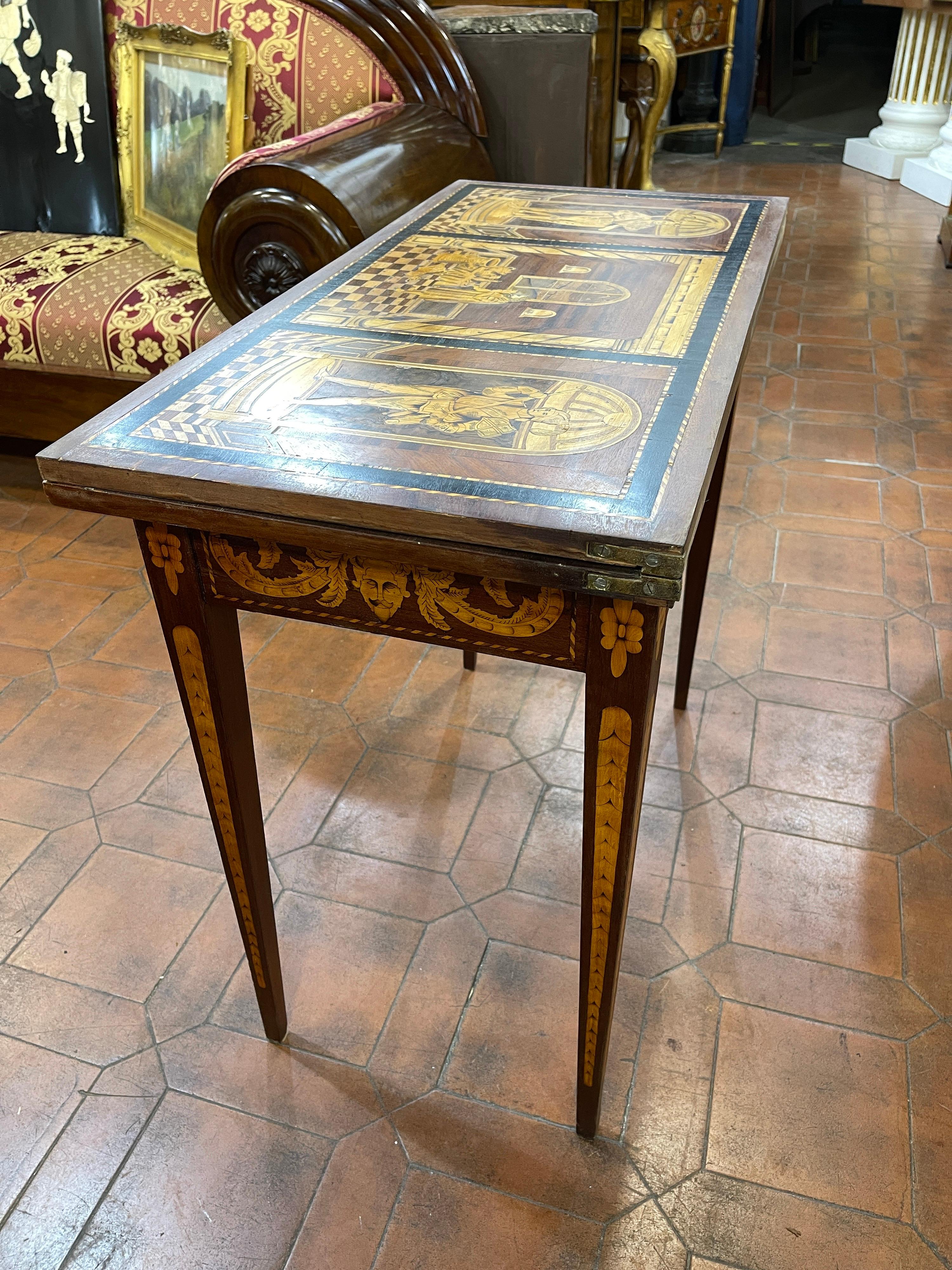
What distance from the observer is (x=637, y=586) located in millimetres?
777

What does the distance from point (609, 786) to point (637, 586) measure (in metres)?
0.23

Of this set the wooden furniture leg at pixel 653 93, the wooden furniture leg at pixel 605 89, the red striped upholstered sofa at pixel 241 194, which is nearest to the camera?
the red striped upholstered sofa at pixel 241 194

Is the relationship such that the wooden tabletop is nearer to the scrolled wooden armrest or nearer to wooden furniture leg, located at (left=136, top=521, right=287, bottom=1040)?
wooden furniture leg, located at (left=136, top=521, right=287, bottom=1040)

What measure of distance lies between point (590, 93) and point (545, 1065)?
2.46 m

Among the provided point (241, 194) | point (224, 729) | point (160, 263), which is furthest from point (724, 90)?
point (224, 729)

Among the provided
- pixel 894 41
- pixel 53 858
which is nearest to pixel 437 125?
pixel 53 858

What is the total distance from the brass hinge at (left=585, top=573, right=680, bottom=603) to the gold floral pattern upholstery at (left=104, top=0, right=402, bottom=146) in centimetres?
210

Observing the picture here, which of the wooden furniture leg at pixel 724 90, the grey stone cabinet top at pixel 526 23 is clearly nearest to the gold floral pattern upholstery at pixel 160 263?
the grey stone cabinet top at pixel 526 23

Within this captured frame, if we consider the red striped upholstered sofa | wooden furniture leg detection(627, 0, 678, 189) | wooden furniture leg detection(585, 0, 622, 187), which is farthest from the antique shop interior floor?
wooden furniture leg detection(627, 0, 678, 189)

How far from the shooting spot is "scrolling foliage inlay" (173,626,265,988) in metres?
1.02

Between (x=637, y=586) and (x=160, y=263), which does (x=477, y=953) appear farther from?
(x=160, y=263)

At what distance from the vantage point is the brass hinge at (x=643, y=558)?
76 centimetres

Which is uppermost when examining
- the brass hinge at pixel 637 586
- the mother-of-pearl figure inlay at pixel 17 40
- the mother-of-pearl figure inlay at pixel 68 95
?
the mother-of-pearl figure inlay at pixel 17 40

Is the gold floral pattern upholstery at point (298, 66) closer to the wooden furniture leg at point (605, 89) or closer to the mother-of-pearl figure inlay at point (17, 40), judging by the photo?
the mother-of-pearl figure inlay at point (17, 40)
